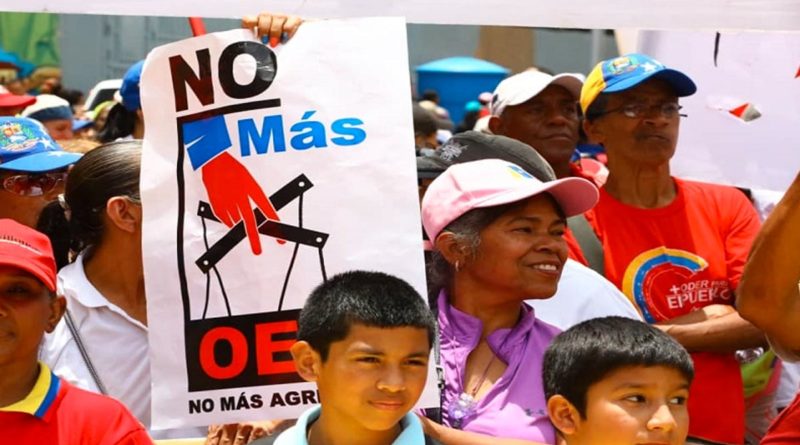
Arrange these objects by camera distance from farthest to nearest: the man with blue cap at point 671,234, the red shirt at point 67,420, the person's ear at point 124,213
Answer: the man with blue cap at point 671,234, the person's ear at point 124,213, the red shirt at point 67,420

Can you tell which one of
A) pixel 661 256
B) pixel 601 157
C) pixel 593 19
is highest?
pixel 593 19

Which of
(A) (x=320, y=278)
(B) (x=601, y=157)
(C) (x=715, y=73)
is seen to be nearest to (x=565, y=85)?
(C) (x=715, y=73)

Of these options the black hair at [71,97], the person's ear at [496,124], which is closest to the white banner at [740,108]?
the person's ear at [496,124]

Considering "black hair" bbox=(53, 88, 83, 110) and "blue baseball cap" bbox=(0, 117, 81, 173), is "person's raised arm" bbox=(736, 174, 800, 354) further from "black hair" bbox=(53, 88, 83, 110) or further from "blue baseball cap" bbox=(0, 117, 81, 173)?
"black hair" bbox=(53, 88, 83, 110)

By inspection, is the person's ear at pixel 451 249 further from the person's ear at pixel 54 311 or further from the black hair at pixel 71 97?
the black hair at pixel 71 97

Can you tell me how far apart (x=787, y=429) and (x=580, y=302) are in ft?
2.84

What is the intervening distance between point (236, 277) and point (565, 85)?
8.95 feet

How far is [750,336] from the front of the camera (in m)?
4.68

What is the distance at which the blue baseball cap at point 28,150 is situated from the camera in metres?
5.16

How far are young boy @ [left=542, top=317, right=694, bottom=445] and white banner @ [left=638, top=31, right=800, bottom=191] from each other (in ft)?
6.34

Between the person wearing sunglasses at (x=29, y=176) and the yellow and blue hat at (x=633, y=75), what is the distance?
187cm

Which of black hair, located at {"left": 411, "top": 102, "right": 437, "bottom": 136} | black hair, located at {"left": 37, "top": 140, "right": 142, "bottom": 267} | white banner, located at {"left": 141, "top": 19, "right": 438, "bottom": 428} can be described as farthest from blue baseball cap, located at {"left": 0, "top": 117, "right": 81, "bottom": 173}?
black hair, located at {"left": 411, "top": 102, "right": 437, "bottom": 136}

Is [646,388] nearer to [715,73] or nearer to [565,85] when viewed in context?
[715,73]

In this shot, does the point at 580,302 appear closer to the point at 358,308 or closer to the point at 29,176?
the point at 358,308
